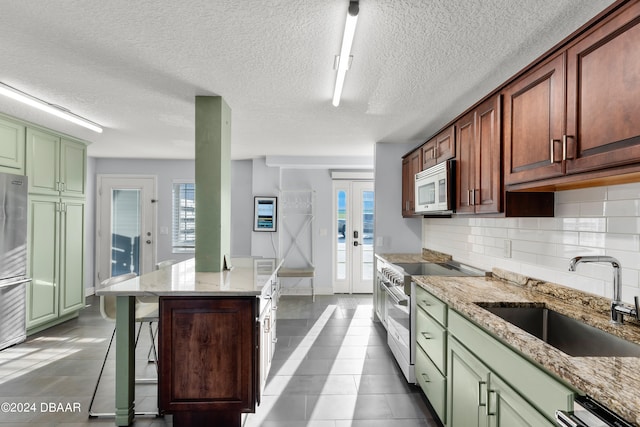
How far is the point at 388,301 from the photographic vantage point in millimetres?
3391

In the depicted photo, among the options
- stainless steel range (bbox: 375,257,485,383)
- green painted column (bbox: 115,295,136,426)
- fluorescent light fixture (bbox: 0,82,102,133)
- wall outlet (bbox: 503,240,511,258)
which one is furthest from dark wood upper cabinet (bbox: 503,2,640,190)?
fluorescent light fixture (bbox: 0,82,102,133)

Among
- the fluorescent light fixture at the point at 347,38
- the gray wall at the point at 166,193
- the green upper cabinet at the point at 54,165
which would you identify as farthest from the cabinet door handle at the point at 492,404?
the gray wall at the point at 166,193

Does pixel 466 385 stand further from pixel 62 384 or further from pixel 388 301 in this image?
pixel 62 384

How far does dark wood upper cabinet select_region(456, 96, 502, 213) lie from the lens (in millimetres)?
2164

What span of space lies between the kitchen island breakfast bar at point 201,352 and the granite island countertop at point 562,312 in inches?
47.5

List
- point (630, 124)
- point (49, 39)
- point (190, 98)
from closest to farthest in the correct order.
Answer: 1. point (630, 124)
2. point (49, 39)
3. point (190, 98)

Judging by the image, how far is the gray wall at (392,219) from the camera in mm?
4418

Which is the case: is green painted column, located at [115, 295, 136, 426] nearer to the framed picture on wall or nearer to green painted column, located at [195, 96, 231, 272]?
green painted column, located at [195, 96, 231, 272]

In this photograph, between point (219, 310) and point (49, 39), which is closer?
point (49, 39)

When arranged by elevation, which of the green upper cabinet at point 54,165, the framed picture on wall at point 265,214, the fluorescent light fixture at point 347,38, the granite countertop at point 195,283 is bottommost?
the granite countertop at point 195,283

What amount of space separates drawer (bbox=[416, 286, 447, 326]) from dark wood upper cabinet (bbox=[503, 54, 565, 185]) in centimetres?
84

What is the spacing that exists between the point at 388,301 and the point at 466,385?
165 centimetres

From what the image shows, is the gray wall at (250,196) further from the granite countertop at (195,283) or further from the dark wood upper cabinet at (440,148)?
the granite countertop at (195,283)

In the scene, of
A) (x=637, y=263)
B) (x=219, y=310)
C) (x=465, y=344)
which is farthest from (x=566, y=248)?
(x=219, y=310)
